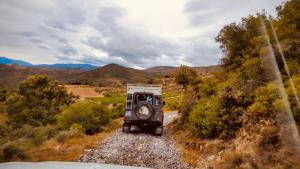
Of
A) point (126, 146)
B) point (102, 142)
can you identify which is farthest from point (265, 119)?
point (102, 142)

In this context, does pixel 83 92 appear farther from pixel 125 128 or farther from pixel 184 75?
pixel 125 128

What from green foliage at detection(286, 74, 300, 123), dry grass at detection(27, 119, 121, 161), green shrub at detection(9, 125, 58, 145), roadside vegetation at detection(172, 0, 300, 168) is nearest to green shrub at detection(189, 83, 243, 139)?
roadside vegetation at detection(172, 0, 300, 168)

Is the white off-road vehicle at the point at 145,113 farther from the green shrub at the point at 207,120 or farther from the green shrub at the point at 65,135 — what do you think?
Answer: the green shrub at the point at 65,135

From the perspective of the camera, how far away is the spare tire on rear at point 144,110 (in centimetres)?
2077

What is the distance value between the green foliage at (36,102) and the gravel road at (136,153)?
1774 cm

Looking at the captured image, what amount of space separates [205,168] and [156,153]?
3.13 meters

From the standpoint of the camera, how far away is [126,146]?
640 inches

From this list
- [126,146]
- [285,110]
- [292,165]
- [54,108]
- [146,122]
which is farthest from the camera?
[54,108]

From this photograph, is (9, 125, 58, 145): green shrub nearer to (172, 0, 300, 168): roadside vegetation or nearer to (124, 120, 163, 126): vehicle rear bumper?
(124, 120, 163, 126): vehicle rear bumper

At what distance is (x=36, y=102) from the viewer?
36750mm

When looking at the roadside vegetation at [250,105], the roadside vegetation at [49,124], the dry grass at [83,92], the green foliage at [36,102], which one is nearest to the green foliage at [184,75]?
the roadside vegetation at [250,105]

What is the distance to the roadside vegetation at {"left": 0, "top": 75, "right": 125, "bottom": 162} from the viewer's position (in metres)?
14.3

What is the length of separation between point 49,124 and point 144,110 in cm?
1482

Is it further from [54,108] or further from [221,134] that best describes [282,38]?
[54,108]
